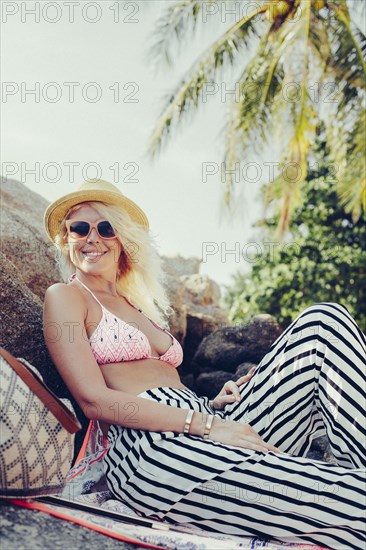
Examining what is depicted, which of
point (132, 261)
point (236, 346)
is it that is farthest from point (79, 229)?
point (236, 346)

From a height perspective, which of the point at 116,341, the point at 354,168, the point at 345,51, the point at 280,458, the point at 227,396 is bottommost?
the point at 280,458

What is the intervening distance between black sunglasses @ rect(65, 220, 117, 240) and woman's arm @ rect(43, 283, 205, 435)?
44cm

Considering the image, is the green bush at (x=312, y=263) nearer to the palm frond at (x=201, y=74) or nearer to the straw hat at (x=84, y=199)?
the palm frond at (x=201, y=74)

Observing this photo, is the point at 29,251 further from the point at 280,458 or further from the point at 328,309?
the point at 280,458

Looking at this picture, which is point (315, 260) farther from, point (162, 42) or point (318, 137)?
point (162, 42)

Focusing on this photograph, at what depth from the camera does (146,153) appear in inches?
431

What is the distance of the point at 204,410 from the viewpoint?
296cm

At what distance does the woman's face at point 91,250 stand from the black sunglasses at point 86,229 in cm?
2

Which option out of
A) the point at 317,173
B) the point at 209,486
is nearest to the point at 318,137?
the point at 317,173

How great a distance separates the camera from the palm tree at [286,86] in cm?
939

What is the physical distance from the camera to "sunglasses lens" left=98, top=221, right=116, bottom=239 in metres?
3.42

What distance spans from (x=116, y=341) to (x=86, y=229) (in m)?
0.70

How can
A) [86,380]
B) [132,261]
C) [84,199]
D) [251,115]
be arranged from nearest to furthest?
[86,380]
[84,199]
[132,261]
[251,115]

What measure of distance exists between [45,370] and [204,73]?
28.1 feet
